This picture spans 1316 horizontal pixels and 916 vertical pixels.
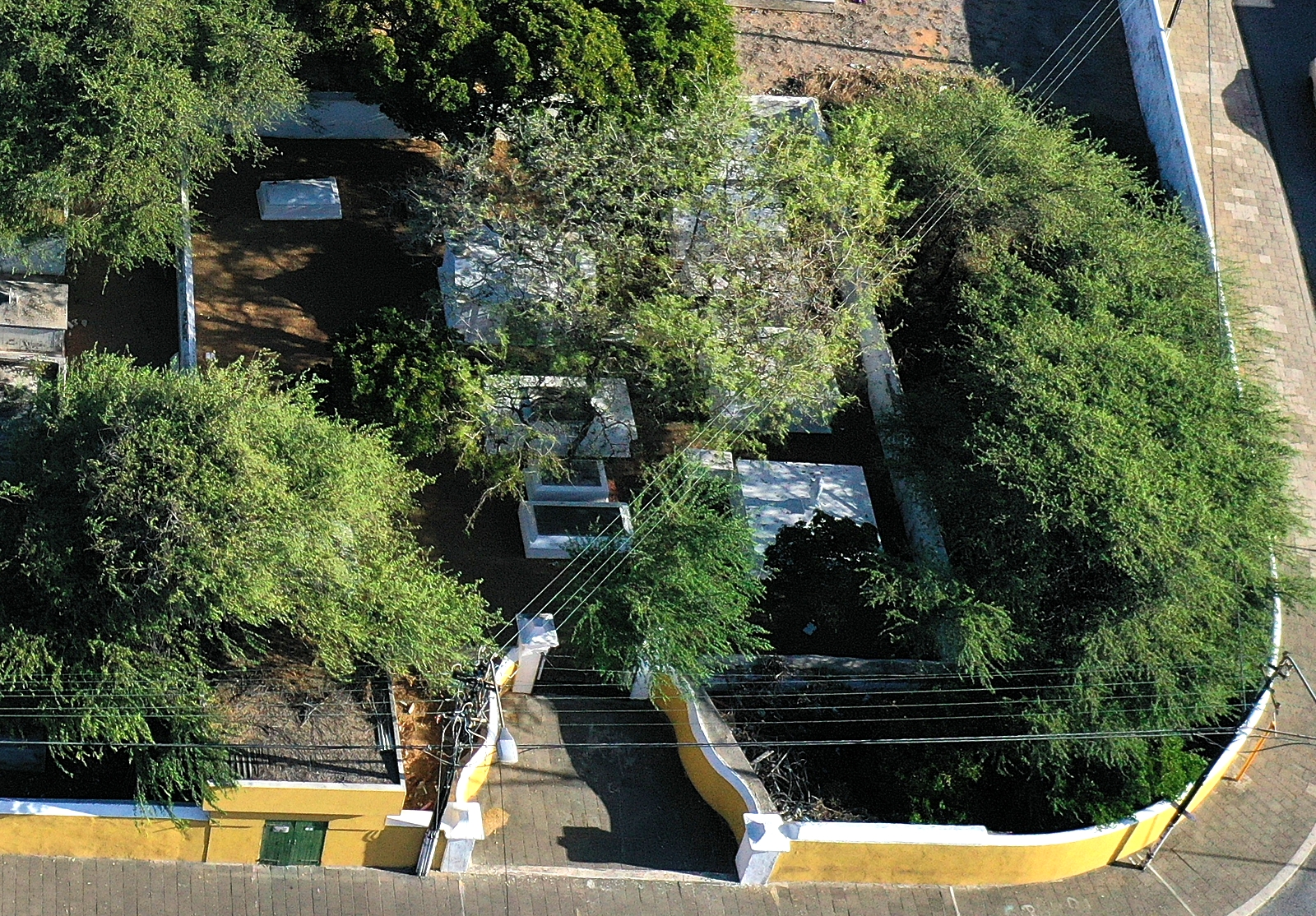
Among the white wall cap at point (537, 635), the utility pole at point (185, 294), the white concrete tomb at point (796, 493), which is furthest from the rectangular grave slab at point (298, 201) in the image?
the white wall cap at point (537, 635)

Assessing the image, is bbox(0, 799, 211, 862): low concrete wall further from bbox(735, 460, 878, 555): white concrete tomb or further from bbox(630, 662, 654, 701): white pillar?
bbox(735, 460, 878, 555): white concrete tomb

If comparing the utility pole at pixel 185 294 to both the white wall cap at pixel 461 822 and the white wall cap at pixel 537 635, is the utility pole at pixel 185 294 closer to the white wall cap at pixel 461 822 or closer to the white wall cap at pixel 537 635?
the white wall cap at pixel 537 635

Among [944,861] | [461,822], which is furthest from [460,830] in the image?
[944,861]

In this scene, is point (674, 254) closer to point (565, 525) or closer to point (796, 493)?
point (796, 493)

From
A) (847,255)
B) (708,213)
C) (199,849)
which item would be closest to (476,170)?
(708,213)

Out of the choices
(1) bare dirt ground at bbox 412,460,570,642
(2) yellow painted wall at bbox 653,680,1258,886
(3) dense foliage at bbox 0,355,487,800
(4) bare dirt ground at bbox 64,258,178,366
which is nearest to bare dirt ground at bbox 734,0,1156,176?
(1) bare dirt ground at bbox 412,460,570,642

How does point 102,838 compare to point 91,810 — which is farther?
point 102,838

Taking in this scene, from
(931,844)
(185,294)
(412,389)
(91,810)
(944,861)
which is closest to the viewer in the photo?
(91,810)
